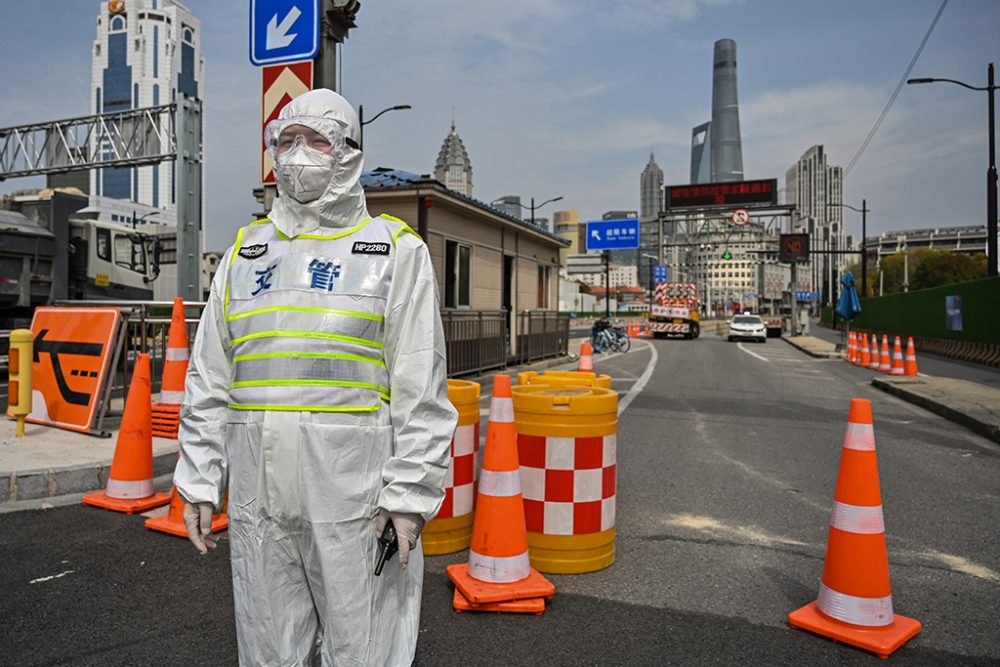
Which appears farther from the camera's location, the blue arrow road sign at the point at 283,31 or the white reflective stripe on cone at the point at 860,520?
the blue arrow road sign at the point at 283,31

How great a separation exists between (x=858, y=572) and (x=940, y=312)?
90.8 ft

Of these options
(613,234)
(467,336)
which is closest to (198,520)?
(467,336)

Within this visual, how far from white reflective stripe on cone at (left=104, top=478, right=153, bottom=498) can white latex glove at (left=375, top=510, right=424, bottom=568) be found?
403 cm

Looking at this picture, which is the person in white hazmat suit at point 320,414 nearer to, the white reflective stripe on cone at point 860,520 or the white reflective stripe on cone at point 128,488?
the white reflective stripe on cone at point 860,520

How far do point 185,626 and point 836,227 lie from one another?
181 meters

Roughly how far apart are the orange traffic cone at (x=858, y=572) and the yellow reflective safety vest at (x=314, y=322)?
259 cm

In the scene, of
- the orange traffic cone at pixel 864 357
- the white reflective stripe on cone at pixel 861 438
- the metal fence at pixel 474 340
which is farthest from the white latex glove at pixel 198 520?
the orange traffic cone at pixel 864 357

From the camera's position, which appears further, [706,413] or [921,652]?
[706,413]

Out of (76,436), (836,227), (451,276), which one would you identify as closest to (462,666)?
(76,436)

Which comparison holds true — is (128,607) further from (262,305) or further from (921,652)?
(921,652)

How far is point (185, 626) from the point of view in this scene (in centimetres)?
328

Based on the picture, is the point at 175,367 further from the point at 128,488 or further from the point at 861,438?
the point at 861,438

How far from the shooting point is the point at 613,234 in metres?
44.6

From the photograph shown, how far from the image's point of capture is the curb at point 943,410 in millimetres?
8811
